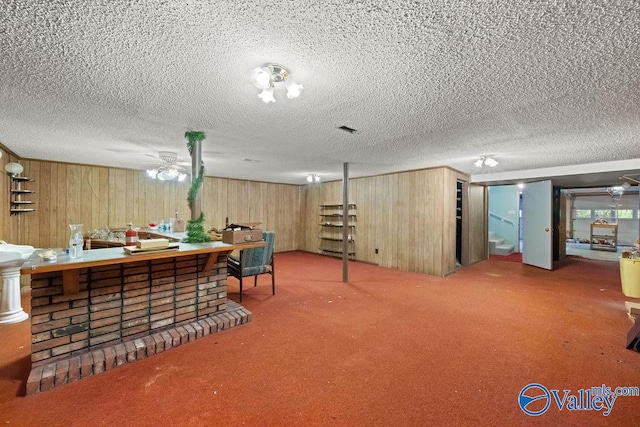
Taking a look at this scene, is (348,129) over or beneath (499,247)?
over

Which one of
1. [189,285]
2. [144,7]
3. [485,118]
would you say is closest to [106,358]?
[189,285]

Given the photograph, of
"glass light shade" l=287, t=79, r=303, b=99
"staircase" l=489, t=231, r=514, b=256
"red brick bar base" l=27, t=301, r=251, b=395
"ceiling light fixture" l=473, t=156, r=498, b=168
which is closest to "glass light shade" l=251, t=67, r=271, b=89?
"glass light shade" l=287, t=79, r=303, b=99

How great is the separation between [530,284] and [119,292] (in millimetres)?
5704

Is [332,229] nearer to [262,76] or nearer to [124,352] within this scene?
[124,352]

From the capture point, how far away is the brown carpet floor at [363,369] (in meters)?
1.56

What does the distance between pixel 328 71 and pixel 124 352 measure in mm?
2634

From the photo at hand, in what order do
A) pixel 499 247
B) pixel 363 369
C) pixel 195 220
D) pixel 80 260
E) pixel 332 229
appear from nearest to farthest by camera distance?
pixel 80 260, pixel 363 369, pixel 195 220, pixel 332 229, pixel 499 247

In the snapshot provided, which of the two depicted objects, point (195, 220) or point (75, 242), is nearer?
point (75, 242)

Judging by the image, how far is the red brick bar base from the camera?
1.79 meters

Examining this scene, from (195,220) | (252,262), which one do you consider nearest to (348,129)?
(195,220)

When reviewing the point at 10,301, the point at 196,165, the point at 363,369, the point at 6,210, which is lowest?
the point at 363,369

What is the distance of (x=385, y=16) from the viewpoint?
1116 mm

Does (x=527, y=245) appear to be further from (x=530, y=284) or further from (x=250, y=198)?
(x=250, y=198)

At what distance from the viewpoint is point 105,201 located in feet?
16.5
